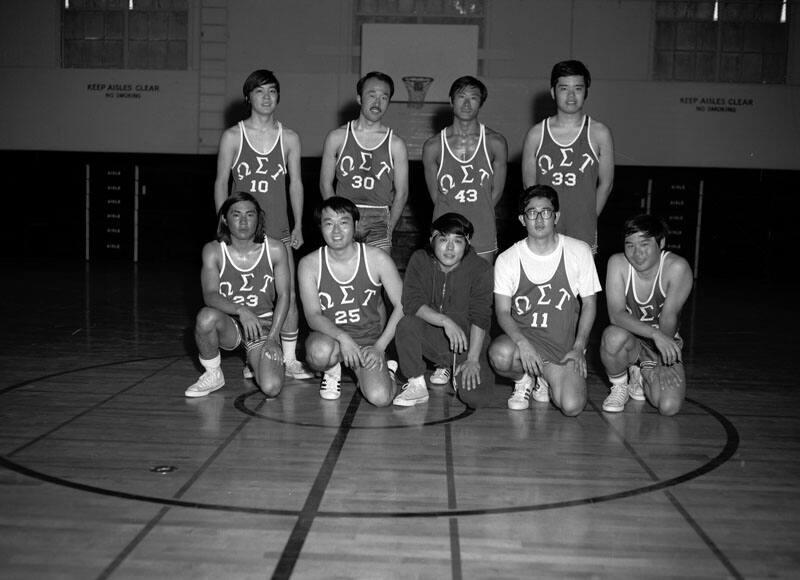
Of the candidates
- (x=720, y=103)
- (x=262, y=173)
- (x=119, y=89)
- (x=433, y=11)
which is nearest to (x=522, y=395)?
(x=262, y=173)

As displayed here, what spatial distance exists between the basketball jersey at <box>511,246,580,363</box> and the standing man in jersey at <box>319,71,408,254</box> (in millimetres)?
997

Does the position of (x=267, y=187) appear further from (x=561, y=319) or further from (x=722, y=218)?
(x=722, y=218)

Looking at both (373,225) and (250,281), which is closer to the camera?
(250,281)

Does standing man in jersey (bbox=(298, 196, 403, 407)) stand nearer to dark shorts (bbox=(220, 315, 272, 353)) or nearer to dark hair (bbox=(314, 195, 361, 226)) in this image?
dark hair (bbox=(314, 195, 361, 226))

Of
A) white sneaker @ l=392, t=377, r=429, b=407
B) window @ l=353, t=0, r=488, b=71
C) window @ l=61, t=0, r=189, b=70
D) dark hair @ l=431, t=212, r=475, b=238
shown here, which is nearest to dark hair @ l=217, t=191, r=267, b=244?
dark hair @ l=431, t=212, r=475, b=238

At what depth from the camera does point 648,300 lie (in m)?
4.12

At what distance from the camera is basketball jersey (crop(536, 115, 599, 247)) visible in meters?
4.62

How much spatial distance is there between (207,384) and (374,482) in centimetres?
152

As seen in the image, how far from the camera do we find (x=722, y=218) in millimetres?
11344

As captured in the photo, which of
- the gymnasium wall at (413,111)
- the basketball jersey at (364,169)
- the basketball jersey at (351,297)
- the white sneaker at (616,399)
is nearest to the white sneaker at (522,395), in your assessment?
the white sneaker at (616,399)

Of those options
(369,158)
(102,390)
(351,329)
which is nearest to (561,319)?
(351,329)

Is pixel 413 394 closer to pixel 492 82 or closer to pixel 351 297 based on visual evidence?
pixel 351 297

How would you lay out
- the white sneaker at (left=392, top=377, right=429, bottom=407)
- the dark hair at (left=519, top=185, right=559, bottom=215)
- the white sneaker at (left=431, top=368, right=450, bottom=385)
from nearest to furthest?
the dark hair at (left=519, top=185, right=559, bottom=215) < the white sneaker at (left=392, top=377, right=429, bottom=407) < the white sneaker at (left=431, top=368, right=450, bottom=385)

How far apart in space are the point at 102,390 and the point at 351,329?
1.19 meters
